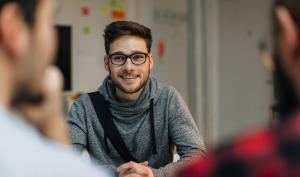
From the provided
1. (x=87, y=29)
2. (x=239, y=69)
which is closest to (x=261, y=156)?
(x=87, y=29)

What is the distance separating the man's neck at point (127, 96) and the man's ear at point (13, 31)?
44.8 inches

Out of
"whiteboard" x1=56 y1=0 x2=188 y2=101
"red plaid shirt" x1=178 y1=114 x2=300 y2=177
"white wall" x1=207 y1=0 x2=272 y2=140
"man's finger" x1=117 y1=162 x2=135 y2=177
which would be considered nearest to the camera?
"red plaid shirt" x1=178 y1=114 x2=300 y2=177

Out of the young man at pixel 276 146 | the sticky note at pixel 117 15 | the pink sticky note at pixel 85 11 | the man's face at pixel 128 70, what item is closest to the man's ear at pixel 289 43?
the young man at pixel 276 146

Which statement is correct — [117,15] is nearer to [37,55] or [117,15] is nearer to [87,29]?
[87,29]

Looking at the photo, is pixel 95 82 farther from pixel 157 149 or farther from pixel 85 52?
pixel 157 149

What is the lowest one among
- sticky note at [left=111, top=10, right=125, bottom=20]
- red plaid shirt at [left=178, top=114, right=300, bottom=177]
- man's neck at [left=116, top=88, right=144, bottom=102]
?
man's neck at [left=116, top=88, right=144, bottom=102]

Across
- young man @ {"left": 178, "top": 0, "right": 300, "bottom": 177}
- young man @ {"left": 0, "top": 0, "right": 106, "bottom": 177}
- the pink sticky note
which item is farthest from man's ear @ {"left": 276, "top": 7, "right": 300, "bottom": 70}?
the pink sticky note

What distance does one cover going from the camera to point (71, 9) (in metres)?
2.84

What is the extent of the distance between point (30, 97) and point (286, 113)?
0.31m

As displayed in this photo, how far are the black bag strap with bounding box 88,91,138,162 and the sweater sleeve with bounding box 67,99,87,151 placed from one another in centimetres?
5

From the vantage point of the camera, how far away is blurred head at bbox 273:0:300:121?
0.65m

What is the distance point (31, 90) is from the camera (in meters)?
0.66

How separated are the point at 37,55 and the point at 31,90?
44 mm

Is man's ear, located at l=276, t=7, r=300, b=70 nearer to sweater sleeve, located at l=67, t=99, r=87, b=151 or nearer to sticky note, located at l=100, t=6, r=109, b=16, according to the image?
sweater sleeve, located at l=67, t=99, r=87, b=151
